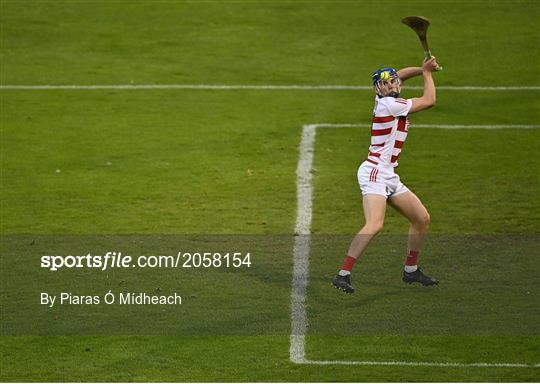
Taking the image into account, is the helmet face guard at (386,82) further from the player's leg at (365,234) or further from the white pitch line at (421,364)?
the white pitch line at (421,364)

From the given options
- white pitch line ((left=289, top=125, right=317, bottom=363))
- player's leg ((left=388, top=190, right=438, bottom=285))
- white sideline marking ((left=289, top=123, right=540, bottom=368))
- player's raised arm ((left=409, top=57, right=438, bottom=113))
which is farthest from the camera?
player's leg ((left=388, top=190, right=438, bottom=285))

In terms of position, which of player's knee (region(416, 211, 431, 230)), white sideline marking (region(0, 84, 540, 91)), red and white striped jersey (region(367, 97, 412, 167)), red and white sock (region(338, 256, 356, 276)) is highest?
red and white striped jersey (region(367, 97, 412, 167))

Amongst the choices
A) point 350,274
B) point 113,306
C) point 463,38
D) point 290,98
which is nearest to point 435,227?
point 350,274

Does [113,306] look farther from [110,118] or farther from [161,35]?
[161,35]

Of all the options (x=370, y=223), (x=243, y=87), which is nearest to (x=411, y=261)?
(x=370, y=223)

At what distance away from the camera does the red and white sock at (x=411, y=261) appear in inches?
623

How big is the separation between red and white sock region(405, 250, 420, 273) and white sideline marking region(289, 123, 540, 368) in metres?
1.22

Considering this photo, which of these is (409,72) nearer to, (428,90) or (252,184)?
(428,90)

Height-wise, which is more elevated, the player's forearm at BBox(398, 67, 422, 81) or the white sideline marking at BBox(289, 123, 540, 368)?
the player's forearm at BBox(398, 67, 422, 81)

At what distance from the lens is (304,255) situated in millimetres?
17297

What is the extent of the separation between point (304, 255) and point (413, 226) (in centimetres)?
211

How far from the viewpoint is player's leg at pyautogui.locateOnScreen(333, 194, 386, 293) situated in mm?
15008

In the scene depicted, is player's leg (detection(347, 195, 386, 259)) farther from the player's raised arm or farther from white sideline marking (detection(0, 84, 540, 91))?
white sideline marking (detection(0, 84, 540, 91))

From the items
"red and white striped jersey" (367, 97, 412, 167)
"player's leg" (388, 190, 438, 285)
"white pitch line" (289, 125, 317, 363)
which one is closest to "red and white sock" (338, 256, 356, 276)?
"white pitch line" (289, 125, 317, 363)
